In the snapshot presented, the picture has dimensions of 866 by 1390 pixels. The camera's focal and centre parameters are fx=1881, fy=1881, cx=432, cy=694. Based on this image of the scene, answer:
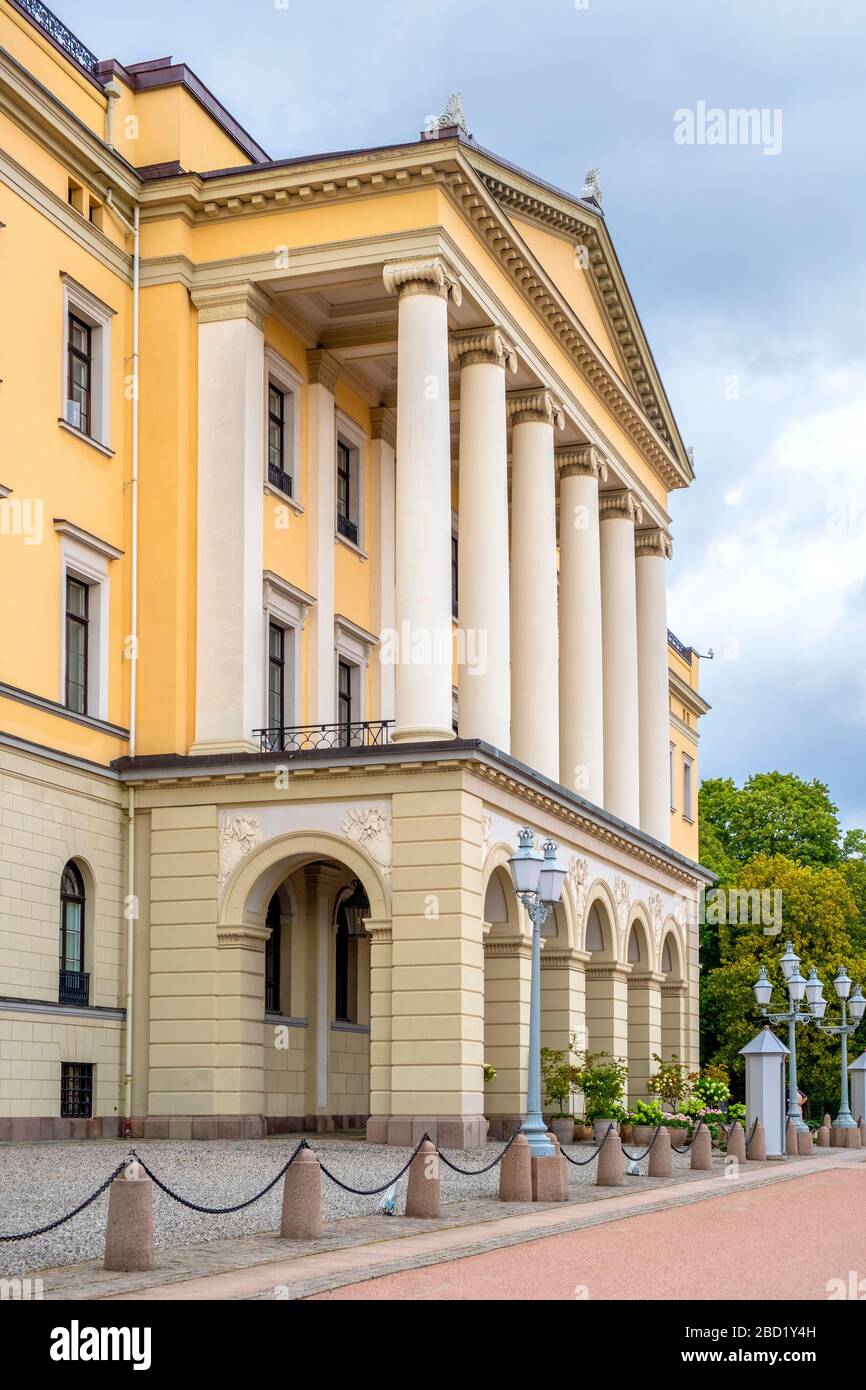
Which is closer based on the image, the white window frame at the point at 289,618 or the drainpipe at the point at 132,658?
the drainpipe at the point at 132,658

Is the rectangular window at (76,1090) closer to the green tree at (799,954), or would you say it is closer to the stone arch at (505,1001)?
the stone arch at (505,1001)

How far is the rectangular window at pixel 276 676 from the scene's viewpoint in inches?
1426

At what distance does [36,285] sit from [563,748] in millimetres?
16802

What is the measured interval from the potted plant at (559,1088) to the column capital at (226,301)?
15.3 meters

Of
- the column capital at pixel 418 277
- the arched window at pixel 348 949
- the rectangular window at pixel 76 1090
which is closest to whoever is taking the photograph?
the rectangular window at pixel 76 1090

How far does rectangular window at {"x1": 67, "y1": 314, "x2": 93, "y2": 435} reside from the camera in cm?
3281

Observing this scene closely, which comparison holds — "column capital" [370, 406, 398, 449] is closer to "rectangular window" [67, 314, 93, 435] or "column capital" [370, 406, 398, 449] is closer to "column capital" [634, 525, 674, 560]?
"rectangular window" [67, 314, 93, 435]

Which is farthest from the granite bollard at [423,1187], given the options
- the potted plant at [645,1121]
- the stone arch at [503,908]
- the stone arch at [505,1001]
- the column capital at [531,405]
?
the column capital at [531,405]

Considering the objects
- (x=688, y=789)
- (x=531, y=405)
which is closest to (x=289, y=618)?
(x=531, y=405)

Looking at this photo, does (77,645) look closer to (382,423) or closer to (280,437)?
(280,437)

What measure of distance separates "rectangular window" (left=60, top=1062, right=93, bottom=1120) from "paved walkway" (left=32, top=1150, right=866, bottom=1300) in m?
10.5

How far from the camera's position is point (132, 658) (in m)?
33.5

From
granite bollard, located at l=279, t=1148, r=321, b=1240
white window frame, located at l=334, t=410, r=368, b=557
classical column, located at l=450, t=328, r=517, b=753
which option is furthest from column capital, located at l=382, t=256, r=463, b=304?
granite bollard, located at l=279, t=1148, r=321, b=1240

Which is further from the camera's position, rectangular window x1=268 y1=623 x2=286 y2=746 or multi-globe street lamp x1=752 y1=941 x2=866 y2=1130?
multi-globe street lamp x1=752 y1=941 x2=866 y2=1130
